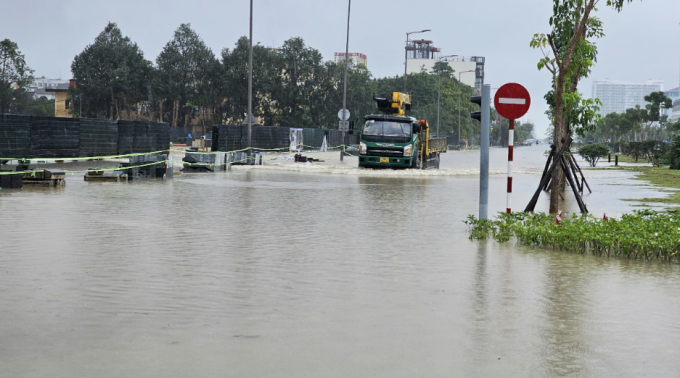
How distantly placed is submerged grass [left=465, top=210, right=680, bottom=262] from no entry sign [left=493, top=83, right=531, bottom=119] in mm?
1747

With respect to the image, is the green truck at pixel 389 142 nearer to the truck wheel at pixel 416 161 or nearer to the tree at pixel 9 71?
the truck wheel at pixel 416 161

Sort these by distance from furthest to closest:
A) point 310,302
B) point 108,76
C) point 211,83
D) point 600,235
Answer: point 108,76, point 211,83, point 600,235, point 310,302

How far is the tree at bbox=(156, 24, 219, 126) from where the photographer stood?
Result: 3911 inches

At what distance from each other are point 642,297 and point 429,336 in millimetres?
2878

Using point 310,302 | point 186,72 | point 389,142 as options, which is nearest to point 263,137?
point 389,142

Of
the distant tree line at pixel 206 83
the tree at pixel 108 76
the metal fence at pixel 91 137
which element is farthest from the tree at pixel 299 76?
the metal fence at pixel 91 137

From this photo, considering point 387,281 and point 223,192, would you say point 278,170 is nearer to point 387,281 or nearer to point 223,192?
point 223,192

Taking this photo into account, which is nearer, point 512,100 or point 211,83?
point 512,100

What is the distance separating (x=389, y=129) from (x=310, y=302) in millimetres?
29453

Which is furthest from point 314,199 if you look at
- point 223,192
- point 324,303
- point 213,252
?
point 324,303

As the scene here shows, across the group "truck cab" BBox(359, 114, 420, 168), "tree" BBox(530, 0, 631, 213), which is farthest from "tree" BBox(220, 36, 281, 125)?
"tree" BBox(530, 0, 631, 213)

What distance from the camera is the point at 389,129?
36656mm

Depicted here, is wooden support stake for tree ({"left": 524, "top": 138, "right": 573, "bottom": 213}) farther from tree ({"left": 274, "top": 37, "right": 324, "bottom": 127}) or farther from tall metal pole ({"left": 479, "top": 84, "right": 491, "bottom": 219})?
tree ({"left": 274, "top": 37, "right": 324, "bottom": 127})

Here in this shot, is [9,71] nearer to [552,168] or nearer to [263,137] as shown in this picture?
[263,137]
